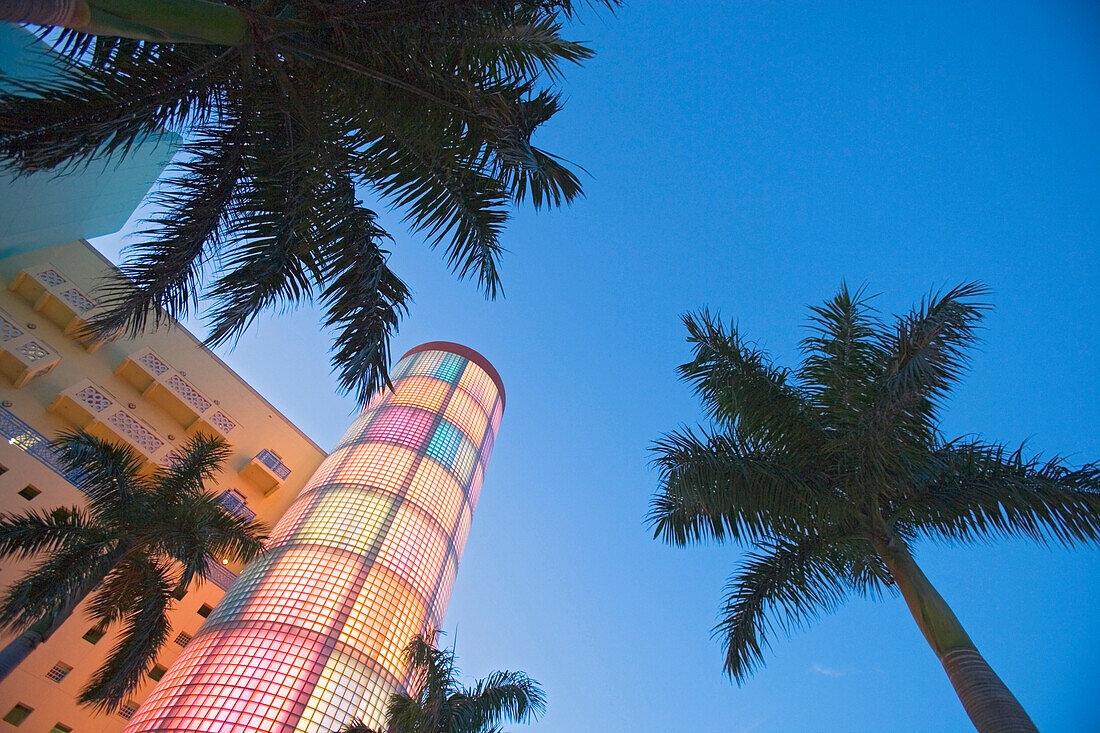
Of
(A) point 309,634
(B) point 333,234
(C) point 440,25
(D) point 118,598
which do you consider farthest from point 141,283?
(A) point 309,634

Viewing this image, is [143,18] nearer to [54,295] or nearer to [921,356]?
[921,356]

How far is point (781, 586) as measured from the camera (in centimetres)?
878

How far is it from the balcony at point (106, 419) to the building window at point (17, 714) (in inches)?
386

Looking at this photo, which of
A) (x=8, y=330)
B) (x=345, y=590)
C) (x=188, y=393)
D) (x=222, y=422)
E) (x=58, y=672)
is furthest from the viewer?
(x=222, y=422)

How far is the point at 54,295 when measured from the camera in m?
25.2

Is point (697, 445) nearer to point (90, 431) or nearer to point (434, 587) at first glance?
point (434, 587)

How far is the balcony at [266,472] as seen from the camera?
29.5m

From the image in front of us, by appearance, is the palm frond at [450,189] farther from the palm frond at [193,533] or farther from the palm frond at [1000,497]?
the palm frond at [193,533]

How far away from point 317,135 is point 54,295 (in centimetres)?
2664

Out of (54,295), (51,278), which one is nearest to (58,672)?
(54,295)

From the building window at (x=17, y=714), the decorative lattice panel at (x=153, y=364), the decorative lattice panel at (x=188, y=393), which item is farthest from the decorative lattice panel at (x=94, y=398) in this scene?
the building window at (x=17, y=714)

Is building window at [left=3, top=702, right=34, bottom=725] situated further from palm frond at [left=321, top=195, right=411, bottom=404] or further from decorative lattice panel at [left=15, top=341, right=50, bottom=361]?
palm frond at [left=321, top=195, right=411, bottom=404]

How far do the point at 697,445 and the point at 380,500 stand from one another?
19464 millimetres

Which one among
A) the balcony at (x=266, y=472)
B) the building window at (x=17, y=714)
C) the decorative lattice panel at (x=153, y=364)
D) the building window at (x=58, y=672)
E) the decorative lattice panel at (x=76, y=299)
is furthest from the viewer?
the balcony at (x=266, y=472)
